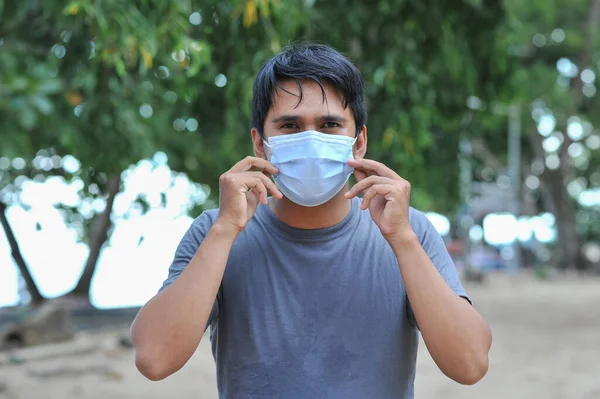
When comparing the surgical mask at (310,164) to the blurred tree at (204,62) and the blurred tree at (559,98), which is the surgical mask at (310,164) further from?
the blurred tree at (559,98)

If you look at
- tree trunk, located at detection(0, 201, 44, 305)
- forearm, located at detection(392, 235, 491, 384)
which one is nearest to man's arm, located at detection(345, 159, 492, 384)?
forearm, located at detection(392, 235, 491, 384)

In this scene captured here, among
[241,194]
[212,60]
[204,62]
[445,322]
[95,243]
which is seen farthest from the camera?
[95,243]

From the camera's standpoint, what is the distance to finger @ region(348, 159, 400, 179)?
2.05 m

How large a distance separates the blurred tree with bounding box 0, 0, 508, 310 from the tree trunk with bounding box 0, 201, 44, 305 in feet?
12.3

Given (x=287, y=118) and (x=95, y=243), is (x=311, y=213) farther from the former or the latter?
(x=95, y=243)

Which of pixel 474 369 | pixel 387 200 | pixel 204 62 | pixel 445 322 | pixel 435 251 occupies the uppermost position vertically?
pixel 204 62

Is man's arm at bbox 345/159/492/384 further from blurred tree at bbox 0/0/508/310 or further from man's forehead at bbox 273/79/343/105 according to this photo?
blurred tree at bbox 0/0/508/310

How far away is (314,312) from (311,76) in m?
0.56

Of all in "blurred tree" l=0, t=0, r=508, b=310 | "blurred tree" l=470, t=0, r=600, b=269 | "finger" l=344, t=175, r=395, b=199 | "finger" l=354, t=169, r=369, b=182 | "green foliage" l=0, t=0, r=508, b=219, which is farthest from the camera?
"blurred tree" l=470, t=0, r=600, b=269

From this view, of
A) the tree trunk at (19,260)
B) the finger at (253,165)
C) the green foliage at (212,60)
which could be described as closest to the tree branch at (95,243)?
the tree trunk at (19,260)

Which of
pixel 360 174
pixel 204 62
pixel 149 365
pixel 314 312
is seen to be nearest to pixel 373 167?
pixel 360 174

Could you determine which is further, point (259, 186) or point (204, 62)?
point (204, 62)

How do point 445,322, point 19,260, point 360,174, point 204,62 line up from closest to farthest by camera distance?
point 445,322
point 360,174
point 204,62
point 19,260

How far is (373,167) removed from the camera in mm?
2082
